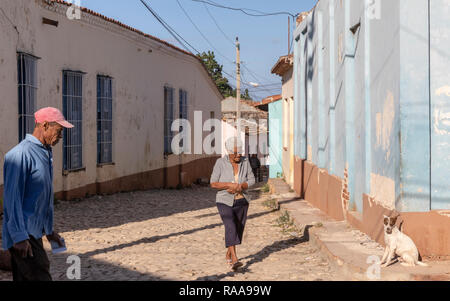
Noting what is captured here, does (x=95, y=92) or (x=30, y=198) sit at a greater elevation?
(x=95, y=92)

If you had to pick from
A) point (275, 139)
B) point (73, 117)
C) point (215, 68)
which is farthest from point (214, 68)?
point (73, 117)

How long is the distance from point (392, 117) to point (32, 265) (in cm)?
440

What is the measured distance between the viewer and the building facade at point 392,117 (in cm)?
639

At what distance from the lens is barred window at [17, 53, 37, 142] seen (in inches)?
423

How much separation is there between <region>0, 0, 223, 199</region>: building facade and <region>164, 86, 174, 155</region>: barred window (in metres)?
0.03

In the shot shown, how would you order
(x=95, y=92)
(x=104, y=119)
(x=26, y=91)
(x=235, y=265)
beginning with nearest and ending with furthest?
1. (x=235, y=265)
2. (x=26, y=91)
3. (x=95, y=92)
4. (x=104, y=119)

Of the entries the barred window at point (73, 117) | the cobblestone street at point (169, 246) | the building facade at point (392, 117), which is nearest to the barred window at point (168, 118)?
the barred window at point (73, 117)

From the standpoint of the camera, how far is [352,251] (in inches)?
278

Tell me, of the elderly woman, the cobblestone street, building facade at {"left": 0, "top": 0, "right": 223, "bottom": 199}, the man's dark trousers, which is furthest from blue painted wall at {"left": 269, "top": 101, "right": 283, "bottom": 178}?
the man's dark trousers

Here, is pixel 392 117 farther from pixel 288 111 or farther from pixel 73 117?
pixel 288 111

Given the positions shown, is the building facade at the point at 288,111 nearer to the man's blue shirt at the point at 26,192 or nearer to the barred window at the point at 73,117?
the barred window at the point at 73,117

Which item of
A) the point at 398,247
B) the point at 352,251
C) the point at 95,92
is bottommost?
the point at 352,251

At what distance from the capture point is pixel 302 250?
838 centimetres

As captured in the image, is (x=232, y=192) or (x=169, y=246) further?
(x=169, y=246)
